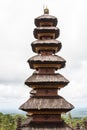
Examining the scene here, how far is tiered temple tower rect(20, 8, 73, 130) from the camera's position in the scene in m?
36.7

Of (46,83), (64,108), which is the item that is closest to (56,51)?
(46,83)

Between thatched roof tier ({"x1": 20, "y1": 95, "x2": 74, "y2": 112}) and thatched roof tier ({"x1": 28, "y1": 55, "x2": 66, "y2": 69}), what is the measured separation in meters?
3.64

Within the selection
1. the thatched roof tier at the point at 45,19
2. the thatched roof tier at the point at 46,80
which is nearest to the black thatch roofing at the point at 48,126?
the thatched roof tier at the point at 46,80

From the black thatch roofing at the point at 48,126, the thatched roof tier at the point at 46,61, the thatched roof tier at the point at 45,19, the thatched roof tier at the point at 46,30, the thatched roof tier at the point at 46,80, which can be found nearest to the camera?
the black thatch roofing at the point at 48,126

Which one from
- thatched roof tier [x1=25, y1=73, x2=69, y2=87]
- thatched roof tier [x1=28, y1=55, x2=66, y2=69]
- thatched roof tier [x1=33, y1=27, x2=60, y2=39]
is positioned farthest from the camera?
thatched roof tier [x1=33, y1=27, x2=60, y2=39]

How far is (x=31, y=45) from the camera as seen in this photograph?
132 feet

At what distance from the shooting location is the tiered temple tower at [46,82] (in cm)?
3669

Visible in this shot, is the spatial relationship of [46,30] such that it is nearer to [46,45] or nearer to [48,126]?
[46,45]

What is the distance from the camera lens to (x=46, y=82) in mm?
37688

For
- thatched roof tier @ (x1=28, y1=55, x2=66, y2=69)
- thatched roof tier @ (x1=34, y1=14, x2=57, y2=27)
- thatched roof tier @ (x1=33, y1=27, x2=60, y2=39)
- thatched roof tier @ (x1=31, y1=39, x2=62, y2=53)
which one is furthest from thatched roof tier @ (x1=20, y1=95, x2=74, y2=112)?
thatched roof tier @ (x1=34, y1=14, x2=57, y2=27)

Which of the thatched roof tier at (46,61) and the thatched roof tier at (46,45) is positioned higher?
the thatched roof tier at (46,45)

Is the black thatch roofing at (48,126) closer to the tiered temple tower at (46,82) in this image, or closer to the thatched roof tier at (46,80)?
the tiered temple tower at (46,82)

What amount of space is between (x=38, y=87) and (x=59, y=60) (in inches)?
144

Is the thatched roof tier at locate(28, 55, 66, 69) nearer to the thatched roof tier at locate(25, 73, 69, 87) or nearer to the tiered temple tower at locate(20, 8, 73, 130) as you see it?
the tiered temple tower at locate(20, 8, 73, 130)
